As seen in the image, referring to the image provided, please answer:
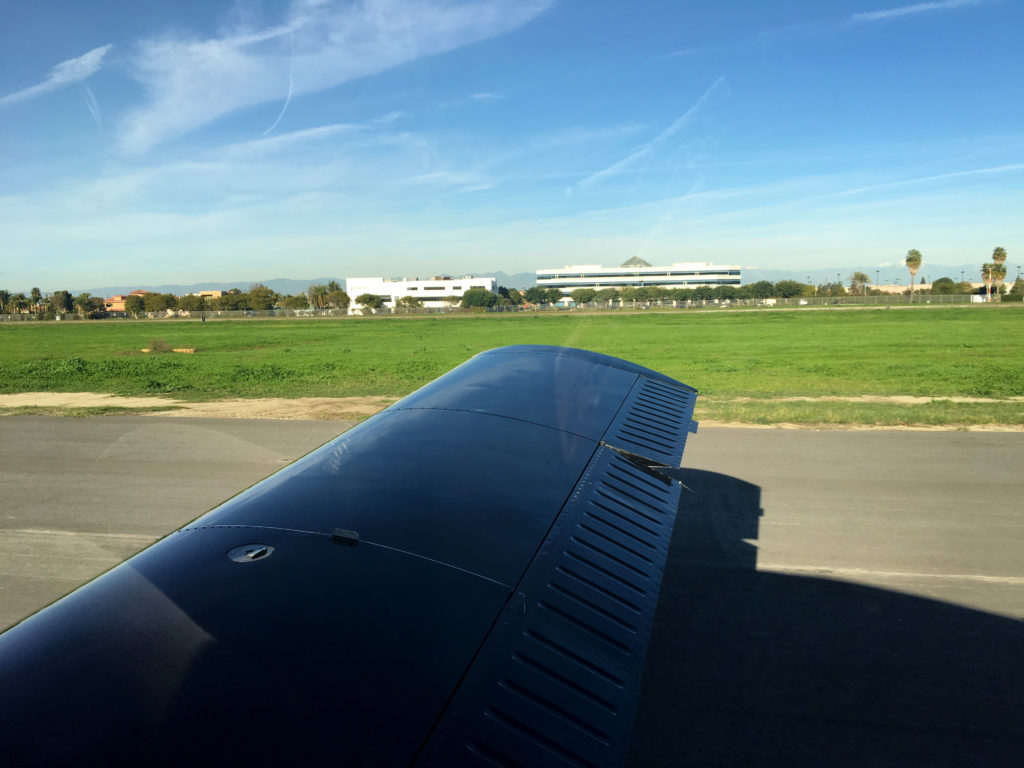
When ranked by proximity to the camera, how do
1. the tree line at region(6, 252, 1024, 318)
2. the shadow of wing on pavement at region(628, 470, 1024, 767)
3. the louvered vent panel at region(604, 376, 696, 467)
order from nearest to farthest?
the louvered vent panel at region(604, 376, 696, 467), the shadow of wing on pavement at region(628, 470, 1024, 767), the tree line at region(6, 252, 1024, 318)

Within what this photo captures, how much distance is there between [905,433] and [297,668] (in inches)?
547

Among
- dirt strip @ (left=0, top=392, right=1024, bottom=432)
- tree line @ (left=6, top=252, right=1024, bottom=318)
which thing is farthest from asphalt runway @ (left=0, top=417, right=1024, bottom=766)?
tree line @ (left=6, top=252, right=1024, bottom=318)

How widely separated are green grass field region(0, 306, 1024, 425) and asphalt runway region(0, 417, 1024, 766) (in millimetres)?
3387

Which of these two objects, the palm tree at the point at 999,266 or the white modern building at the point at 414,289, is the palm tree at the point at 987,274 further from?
the white modern building at the point at 414,289

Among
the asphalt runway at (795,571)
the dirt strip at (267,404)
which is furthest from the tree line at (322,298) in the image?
the asphalt runway at (795,571)

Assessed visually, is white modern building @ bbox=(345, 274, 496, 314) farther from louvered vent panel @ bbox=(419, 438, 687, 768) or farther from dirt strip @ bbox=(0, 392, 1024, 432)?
louvered vent panel @ bbox=(419, 438, 687, 768)

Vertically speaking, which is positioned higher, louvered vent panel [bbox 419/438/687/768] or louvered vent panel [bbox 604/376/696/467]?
louvered vent panel [bbox 604/376/696/467]

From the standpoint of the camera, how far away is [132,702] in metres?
1.47

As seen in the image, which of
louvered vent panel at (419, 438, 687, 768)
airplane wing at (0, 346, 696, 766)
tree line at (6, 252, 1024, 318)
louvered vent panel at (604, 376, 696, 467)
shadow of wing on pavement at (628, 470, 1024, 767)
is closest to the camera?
airplane wing at (0, 346, 696, 766)

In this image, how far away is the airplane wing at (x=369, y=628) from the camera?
1.44 m

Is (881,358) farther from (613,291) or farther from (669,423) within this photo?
(669,423)

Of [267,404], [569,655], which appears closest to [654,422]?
[569,655]

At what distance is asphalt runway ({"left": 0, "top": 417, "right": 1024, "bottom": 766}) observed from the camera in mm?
4316

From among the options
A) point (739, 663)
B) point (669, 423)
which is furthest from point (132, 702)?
point (739, 663)
